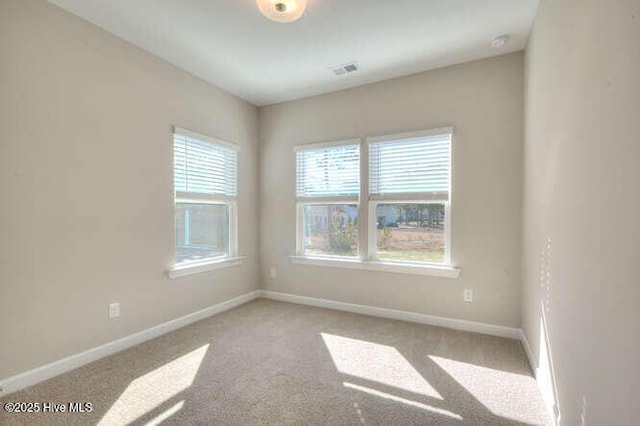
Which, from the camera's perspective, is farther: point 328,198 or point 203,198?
point 328,198

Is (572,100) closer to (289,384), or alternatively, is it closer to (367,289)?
(289,384)

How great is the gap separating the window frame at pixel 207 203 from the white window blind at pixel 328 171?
0.86 m

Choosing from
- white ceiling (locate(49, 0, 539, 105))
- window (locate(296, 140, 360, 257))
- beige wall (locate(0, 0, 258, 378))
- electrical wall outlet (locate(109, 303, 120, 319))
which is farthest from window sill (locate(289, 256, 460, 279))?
white ceiling (locate(49, 0, 539, 105))

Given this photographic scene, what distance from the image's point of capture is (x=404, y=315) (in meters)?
3.37

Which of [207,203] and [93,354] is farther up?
[207,203]

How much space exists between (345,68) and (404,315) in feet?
9.07

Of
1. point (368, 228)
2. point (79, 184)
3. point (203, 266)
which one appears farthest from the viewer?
point (368, 228)

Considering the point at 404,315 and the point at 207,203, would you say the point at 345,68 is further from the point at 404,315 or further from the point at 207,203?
the point at 404,315

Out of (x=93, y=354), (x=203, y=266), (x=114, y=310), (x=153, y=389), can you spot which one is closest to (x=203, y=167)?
(x=203, y=266)

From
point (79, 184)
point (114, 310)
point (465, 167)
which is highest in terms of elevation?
point (465, 167)

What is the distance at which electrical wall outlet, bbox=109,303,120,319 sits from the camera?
2.60 m

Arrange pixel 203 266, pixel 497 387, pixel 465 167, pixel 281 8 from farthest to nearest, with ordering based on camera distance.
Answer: pixel 203 266 → pixel 465 167 → pixel 497 387 → pixel 281 8

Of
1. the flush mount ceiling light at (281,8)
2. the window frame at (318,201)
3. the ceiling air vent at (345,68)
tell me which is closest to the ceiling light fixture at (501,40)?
the ceiling air vent at (345,68)

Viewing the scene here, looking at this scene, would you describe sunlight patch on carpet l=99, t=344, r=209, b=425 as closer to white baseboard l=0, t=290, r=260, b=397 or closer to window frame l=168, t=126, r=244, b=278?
white baseboard l=0, t=290, r=260, b=397
